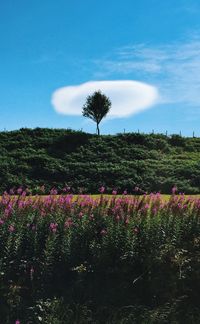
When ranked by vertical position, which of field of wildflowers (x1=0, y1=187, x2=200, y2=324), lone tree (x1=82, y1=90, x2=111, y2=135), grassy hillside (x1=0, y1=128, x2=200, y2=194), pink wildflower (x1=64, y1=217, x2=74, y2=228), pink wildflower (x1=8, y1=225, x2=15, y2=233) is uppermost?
lone tree (x1=82, y1=90, x2=111, y2=135)

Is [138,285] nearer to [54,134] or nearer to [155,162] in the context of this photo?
[155,162]

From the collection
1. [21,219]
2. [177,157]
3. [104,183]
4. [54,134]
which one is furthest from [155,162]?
[21,219]

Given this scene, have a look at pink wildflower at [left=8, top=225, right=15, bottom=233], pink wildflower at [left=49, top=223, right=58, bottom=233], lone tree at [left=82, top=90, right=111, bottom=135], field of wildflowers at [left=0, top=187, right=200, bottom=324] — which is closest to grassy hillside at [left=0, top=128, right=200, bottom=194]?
lone tree at [left=82, top=90, right=111, bottom=135]

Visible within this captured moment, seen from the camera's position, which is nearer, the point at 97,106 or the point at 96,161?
the point at 96,161

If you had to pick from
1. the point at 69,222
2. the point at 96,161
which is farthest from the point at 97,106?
the point at 69,222

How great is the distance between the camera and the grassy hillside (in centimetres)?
2845

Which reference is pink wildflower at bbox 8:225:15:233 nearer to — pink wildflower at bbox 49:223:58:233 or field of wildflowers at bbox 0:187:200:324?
field of wildflowers at bbox 0:187:200:324

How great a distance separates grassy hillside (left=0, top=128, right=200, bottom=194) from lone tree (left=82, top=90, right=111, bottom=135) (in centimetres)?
586

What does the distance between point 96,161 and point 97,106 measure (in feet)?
41.1

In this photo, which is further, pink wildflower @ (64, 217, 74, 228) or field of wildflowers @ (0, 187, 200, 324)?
pink wildflower @ (64, 217, 74, 228)

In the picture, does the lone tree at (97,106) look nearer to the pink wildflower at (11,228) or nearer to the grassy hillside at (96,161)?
the grassy hillside at (96,161)

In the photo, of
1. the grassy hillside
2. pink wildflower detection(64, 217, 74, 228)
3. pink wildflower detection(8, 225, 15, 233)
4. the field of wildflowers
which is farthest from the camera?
the grassy hillside

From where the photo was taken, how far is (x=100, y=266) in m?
7.87

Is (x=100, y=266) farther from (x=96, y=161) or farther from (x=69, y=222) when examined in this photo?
(x=96, y=161)
